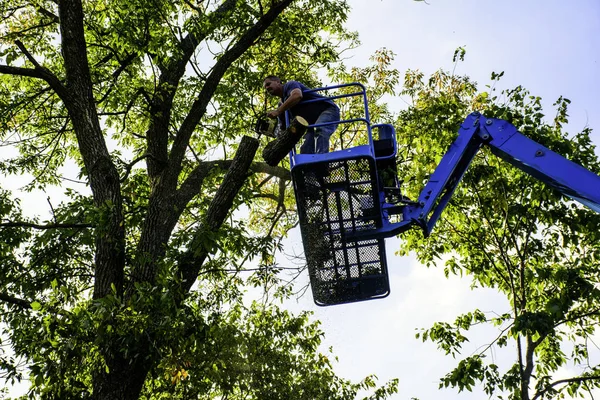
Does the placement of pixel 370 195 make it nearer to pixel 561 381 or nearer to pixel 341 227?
pixel 341 227

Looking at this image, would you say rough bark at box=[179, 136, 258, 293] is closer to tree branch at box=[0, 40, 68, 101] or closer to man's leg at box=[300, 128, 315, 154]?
man's leg at box=[300, 128, 315, 154]

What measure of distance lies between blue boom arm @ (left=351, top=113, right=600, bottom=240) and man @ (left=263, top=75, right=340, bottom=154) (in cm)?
99

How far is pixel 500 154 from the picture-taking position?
25.1ft

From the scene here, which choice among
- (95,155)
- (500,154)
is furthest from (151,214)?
(500,154)

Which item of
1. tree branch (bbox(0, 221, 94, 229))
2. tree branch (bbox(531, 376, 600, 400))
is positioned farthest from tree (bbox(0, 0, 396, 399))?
tree branch (bbox(531, 376, 600, 400))

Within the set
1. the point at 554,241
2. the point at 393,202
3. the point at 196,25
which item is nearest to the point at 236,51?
the point at 196,25

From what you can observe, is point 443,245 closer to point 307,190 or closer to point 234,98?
point 234,98

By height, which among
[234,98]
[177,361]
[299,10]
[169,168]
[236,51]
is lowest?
[177,361]

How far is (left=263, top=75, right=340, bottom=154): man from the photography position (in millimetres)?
7496

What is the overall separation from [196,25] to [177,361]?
20.0 ft

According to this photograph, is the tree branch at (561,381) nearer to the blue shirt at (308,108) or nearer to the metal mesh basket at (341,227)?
the metal mesh basket at (341,227)

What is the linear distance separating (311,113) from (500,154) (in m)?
2.12

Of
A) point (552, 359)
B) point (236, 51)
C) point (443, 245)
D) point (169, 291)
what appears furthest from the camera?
point (443, 245)

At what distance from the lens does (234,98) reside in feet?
42.8
